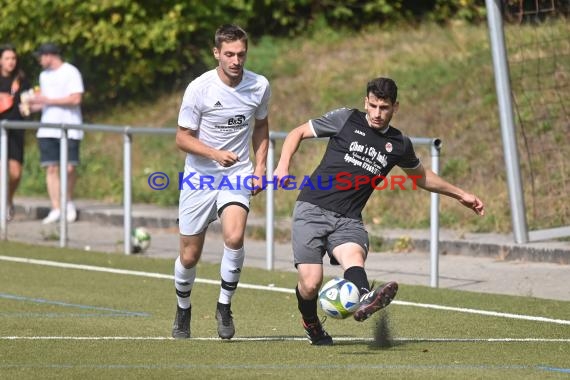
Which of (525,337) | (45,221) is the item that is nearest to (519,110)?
(45,221)

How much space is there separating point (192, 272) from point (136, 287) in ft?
9.87

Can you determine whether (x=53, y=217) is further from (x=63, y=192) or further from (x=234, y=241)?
(x=234, y=241)

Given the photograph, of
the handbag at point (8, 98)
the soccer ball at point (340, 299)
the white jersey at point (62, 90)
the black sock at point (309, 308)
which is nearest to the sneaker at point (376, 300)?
the soccer ball at point (340, 299)

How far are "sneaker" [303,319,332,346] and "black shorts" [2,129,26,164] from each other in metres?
8.91

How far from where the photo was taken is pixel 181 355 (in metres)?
8.84

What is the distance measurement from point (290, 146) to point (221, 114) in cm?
67

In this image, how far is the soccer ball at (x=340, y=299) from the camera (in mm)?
8516

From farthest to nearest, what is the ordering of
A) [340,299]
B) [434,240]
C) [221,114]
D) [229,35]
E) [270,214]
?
[270,214] → [434,240] → [221,114] → [229,35] → [340,299]

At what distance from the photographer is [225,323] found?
31.4 ft

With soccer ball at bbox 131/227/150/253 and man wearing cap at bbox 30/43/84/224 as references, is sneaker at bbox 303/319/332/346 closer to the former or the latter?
soccer ball at bbox 131/227/150/253

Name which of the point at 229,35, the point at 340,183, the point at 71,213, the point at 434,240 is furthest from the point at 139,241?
the point at 340,183

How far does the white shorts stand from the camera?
376 inches

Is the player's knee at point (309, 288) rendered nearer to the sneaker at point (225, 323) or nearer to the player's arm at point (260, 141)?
the sneaker at point (225, 323)

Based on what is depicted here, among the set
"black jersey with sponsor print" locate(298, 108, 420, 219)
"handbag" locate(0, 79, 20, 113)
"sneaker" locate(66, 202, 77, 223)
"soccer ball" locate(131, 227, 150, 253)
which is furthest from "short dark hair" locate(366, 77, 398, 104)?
"handbag" locate(0, 79, 20, 113)
